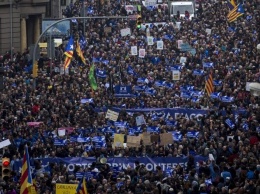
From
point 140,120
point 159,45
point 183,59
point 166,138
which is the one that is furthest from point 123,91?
point 166,138

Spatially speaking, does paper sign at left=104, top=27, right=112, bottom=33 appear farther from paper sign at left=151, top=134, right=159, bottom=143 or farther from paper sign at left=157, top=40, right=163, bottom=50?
paper sign at left=151, top=134, right=159, bottom=143

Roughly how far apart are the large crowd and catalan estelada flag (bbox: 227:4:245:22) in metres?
0.35

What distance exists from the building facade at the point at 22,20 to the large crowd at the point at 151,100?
1941 millimetres

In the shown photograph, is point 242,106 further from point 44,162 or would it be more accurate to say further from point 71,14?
point 71,14

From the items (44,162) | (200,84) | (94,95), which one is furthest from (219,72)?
(44,162)

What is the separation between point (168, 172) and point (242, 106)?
9.93m

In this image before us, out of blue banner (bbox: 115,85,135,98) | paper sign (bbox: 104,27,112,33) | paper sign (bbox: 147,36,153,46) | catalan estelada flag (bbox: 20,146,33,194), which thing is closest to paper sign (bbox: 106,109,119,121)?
blue banner (bbox: 115,85,135,98)

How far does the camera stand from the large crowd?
4700cm

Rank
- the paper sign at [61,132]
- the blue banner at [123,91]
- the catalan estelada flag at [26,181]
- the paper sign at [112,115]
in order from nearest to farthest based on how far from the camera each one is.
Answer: the catalan estelada flag at [26,181] → the paper sign at [61,132] → the paper sign at [112,115] → the blue banner at [123,91]

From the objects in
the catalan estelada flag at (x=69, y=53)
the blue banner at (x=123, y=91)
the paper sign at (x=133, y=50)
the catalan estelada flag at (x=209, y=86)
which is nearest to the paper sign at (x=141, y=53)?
the paper sign at (x=133, y=50)

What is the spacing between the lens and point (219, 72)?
2589 inches

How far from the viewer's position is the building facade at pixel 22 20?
85.4 metres

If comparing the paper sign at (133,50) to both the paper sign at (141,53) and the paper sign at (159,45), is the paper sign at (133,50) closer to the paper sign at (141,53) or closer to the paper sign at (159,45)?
the paper sign at (141,53)

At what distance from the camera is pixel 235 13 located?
77938 millimetres
